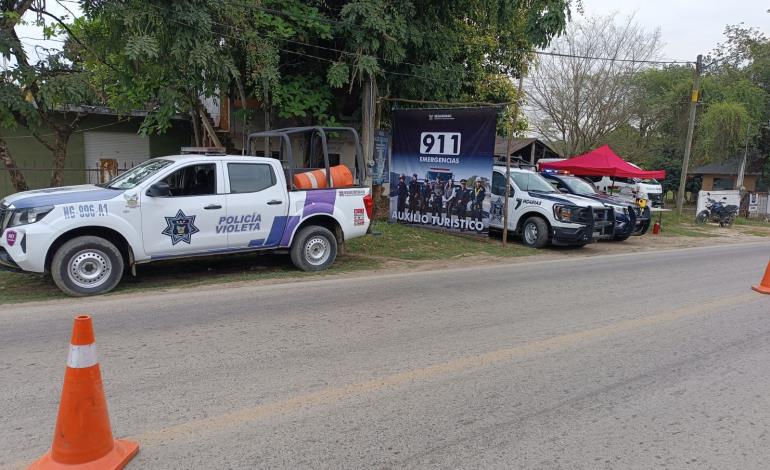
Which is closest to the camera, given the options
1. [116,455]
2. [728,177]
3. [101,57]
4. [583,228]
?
[116,455]

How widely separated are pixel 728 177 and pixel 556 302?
4096 cm

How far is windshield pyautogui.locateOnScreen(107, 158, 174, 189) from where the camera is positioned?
796cm

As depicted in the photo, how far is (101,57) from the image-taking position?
37.4 ft

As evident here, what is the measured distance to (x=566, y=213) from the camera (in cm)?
1336

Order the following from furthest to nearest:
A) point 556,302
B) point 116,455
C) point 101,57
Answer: point 101,57, point 556,302, point 116,455

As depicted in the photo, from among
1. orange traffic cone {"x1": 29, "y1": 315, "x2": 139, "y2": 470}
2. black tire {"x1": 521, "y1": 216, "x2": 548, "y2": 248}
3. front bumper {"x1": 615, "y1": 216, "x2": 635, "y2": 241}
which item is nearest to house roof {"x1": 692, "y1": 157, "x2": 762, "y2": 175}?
front bumper {"x1": 615, "y1": 216, "x2": 635, "y2": 241}

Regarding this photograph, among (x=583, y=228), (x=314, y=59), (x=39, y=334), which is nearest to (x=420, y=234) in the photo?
(x=583, y=228)

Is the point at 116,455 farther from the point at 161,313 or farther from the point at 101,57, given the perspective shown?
the point at 101,57

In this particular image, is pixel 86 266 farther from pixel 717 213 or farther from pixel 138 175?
pixel 717 213

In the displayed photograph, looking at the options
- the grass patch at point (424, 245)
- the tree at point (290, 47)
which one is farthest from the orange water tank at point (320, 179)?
the tree at point (290, 47)

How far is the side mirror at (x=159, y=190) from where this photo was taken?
25.4 feet

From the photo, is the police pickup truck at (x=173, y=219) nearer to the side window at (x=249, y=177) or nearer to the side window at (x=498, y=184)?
the side window at (x=249, y=177)

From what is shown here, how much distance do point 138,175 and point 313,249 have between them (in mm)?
2972

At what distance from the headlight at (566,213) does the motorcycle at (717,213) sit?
15.1 m
